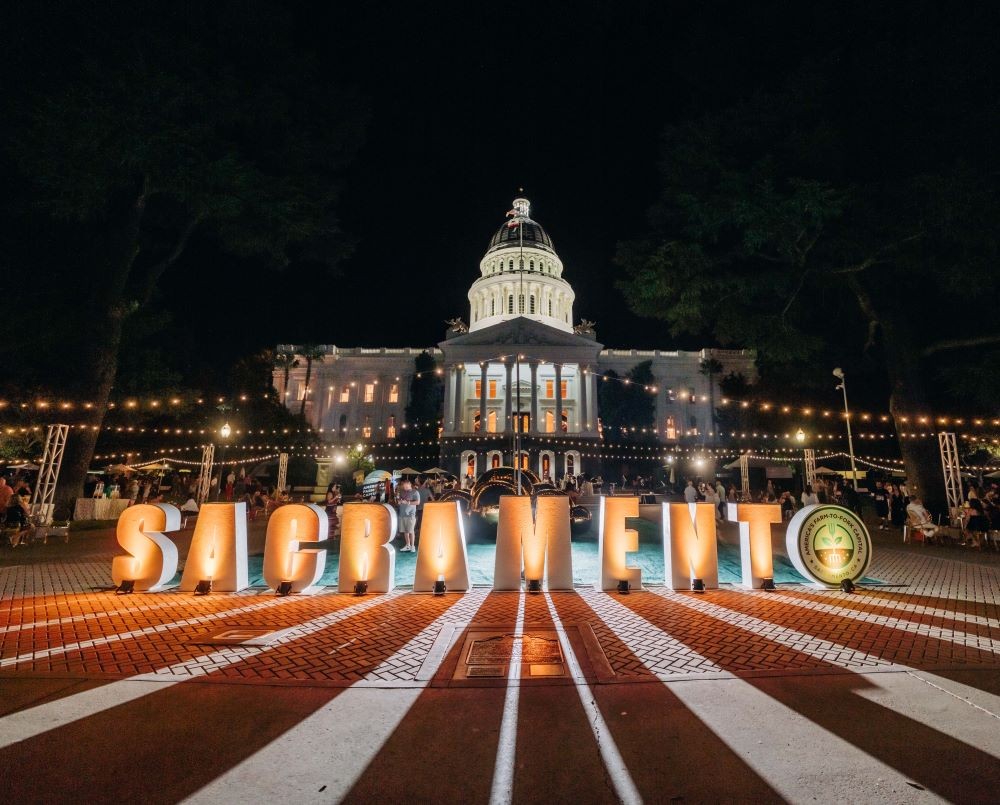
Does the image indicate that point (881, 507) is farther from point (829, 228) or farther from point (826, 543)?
point (826, 543)

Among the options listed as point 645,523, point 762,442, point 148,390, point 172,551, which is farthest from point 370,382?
point 172,551

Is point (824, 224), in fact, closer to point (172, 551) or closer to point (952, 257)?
point (952, 257)

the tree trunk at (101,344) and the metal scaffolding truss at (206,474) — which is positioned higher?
the tree trunk at (101,344)

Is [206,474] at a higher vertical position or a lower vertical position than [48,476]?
higher

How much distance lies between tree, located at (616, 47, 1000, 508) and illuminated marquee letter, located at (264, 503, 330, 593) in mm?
15793

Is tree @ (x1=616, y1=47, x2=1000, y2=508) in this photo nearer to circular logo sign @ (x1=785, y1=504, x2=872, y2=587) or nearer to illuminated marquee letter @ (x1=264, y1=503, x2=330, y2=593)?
circular logo sign @ (x1=785, y1=504, x2=872, y2=587)

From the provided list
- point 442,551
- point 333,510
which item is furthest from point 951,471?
point 333,510

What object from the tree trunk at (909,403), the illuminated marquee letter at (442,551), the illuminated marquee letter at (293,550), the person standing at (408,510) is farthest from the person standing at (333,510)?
the tree trunk at (909,403)

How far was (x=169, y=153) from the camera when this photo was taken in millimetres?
16562

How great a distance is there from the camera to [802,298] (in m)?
20.0

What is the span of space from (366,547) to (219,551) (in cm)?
231

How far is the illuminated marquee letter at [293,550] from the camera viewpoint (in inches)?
268

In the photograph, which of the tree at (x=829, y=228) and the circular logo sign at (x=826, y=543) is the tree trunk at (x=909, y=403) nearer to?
the tree at (x=829, y=228)

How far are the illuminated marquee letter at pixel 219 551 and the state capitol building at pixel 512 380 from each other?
29785mm
